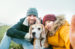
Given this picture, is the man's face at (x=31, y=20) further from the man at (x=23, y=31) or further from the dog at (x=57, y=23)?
the dog at (x=57, y=23)

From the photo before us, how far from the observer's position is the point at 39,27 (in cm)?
106

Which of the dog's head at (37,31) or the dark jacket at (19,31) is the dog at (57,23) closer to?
the dog's head at (37,31)

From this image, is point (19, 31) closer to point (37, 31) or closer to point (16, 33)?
point (16, 33)

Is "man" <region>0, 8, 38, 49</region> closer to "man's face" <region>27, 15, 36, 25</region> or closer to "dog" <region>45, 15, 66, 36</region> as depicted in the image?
"man's face" <region>27, 15, 36, 25</region>

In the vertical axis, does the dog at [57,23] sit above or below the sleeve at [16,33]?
above

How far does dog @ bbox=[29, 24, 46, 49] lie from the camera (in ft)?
3.46

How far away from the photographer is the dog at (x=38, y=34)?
3.46 feet

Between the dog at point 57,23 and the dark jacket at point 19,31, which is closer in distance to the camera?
the dog at point 57,23

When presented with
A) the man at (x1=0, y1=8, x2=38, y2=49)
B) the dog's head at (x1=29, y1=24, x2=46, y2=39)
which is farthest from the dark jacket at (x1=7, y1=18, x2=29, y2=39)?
the dog's head at (x1=29, y1=24, x2=46, y2=39)

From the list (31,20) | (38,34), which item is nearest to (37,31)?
(38,34)

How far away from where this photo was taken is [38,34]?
1.05 metres

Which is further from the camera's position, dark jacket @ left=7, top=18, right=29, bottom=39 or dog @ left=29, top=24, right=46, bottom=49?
dark jacket @ left=7, top=18, right=29, bottom=39

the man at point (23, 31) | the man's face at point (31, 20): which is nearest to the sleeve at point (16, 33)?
the man at point (23, 31)

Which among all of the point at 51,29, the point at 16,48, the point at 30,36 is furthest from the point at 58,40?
the point at 16,48
